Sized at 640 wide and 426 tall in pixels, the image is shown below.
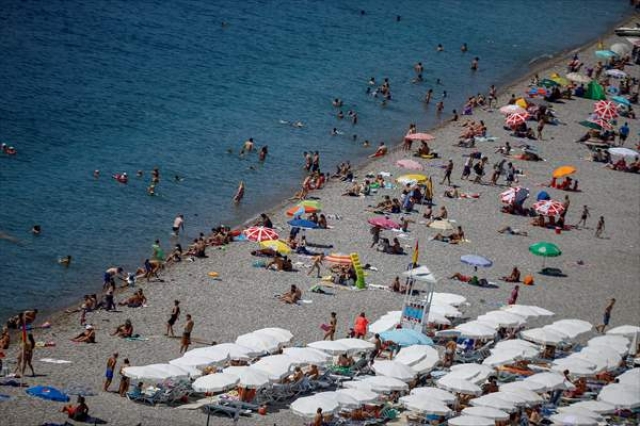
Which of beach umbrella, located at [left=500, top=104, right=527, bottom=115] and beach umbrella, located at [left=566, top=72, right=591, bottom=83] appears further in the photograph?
beach umbrella, located at [left=566, top=72, right=591, bottom=83]

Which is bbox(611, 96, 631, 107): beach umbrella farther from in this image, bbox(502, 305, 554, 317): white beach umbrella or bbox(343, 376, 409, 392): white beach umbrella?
bbox(343, 376, 409, 392): white beach umbrella

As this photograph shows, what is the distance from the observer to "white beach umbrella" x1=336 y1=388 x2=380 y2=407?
27.8 meters

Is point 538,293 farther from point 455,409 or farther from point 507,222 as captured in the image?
point 455,409

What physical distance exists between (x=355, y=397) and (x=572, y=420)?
4956 mm

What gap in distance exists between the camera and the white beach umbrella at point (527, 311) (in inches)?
1379

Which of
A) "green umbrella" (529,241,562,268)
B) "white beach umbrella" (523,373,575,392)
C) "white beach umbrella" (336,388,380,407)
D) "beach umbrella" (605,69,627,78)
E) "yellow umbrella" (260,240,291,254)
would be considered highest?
"beach umbrella" (605,69,627,78)

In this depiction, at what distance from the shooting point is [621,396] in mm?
29594

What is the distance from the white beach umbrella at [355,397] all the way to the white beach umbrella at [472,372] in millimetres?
2446

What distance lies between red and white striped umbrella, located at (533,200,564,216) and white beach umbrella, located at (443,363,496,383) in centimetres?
1537

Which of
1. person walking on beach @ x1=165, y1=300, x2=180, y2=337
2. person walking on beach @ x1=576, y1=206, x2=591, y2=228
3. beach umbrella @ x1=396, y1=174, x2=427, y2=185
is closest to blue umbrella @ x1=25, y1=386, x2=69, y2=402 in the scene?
person walking on beach @ x1=165, y1=300, x2=180, y2=337

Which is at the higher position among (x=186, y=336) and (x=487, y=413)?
(x=487, y=413)

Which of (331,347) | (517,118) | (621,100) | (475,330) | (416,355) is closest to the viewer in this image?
(416,355)

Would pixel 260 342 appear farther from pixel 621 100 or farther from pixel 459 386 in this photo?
pixel 621 100

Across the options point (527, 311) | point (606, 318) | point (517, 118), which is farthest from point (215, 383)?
point (517, 118)
